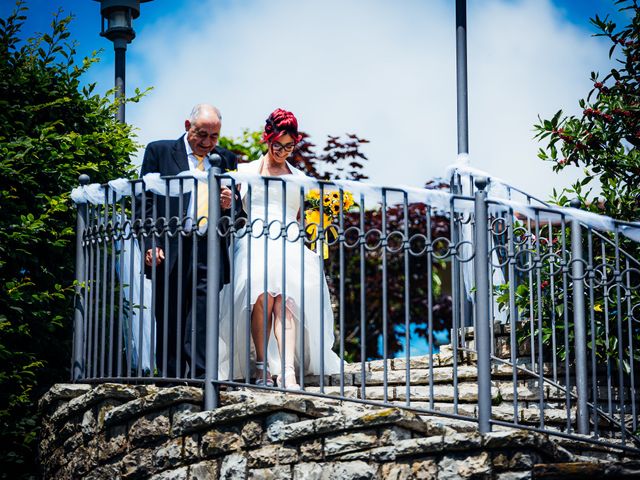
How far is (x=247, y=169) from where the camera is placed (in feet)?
24.5

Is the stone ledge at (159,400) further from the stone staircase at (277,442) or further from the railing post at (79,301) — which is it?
the railing post at (79,301)

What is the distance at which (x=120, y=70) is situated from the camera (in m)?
9.06

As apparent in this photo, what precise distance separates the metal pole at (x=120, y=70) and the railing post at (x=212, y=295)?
223 centimetres

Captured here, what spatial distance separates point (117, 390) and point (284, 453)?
123 cm

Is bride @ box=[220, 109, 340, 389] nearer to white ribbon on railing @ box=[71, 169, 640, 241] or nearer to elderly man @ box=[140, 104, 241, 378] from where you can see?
elderly man @ box=[140, 104, 241, 378]

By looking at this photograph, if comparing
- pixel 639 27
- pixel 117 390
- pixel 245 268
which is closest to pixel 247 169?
pixel 245 268

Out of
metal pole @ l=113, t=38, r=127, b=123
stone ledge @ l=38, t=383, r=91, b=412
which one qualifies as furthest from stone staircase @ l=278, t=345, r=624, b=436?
metal pole @ l=113, t=38, r=127, b=123

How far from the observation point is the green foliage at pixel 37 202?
23.3ft

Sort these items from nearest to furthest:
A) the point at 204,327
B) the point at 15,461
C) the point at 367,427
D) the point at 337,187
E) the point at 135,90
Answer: the point at 367,427 < the point at 337,187 < the point at 204,327 < the point at 15,461 < the point at 135,90

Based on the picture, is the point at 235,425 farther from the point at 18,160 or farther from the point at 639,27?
the point at 639,27

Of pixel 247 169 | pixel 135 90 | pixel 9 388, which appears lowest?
pixel 9 388

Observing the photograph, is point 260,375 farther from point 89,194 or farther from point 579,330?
point 579,330

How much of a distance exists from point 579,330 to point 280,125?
2231mm

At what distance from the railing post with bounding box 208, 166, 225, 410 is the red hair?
0.80 metres
